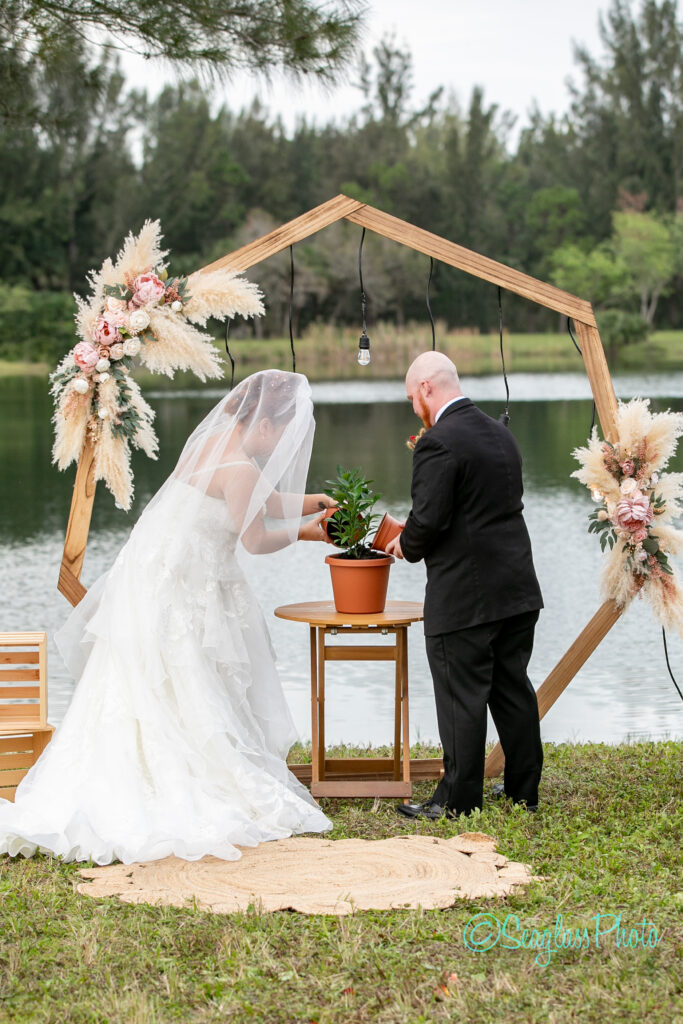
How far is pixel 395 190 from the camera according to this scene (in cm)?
4328

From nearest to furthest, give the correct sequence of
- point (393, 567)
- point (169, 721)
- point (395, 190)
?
point (169, 721) → point (393, 567) → point (395, 190)

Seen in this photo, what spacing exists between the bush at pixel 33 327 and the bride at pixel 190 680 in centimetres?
3209

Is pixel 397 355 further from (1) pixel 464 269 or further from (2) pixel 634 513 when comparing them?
(2) pixel 634 513

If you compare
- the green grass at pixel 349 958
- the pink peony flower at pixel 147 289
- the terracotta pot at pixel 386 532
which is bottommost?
the green grass at pixel 349 958

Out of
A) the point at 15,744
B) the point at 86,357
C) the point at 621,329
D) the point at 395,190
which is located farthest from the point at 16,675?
the point at 395,190

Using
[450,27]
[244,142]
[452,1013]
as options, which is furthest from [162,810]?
[450,27]

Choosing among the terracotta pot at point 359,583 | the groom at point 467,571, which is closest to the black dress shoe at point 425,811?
the groom at point 467,571

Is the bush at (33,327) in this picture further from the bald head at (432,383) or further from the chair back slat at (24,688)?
the bald head at (432,383)

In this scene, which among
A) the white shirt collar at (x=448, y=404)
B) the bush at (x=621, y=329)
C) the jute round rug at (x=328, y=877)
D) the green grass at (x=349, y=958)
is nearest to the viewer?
the green grass at (x=349, y=958)

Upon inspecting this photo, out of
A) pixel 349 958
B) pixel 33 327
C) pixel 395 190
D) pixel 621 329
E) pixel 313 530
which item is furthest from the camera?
pixel 395 190

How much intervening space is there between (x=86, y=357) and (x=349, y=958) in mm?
2610

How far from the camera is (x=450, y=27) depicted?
148 feet

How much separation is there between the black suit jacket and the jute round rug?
2.67 ft

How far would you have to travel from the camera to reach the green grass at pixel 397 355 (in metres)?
32.9
